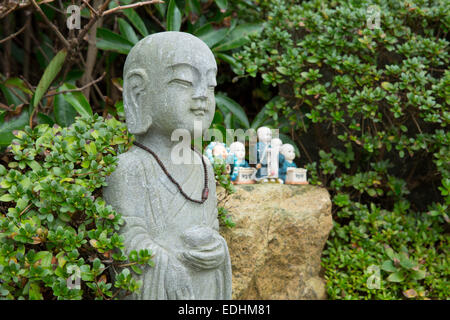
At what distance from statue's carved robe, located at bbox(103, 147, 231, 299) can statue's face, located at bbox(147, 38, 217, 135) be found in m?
0.28

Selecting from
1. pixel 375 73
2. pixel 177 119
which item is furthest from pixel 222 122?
A: pixel 177 119

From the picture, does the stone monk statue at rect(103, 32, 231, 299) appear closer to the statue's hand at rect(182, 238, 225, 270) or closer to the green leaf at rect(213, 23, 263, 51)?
the statue's hand at rect(182, 238, 225, 270)

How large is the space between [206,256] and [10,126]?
6.88 feet

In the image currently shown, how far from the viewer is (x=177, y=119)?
8.41 feet

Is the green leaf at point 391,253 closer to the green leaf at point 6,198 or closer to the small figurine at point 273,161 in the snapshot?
the small figurine at point 273,161

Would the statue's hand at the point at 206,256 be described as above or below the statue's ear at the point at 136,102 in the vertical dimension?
below

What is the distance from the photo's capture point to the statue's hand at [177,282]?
2449 mm

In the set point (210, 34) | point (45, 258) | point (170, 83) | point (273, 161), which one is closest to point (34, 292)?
point (45, 258)

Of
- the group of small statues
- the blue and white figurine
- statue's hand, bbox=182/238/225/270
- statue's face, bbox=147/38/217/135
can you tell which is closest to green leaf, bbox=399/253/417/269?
the group of small statues

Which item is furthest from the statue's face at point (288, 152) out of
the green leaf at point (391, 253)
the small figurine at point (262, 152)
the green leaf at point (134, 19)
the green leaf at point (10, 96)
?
the green leaf at point (10, 96)

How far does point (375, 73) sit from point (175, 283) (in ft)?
8.97

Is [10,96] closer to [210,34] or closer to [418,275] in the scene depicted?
[210,34]

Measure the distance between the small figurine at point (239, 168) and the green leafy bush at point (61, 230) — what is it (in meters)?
1.28

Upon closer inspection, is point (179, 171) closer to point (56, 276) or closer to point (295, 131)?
point (56, 276)
